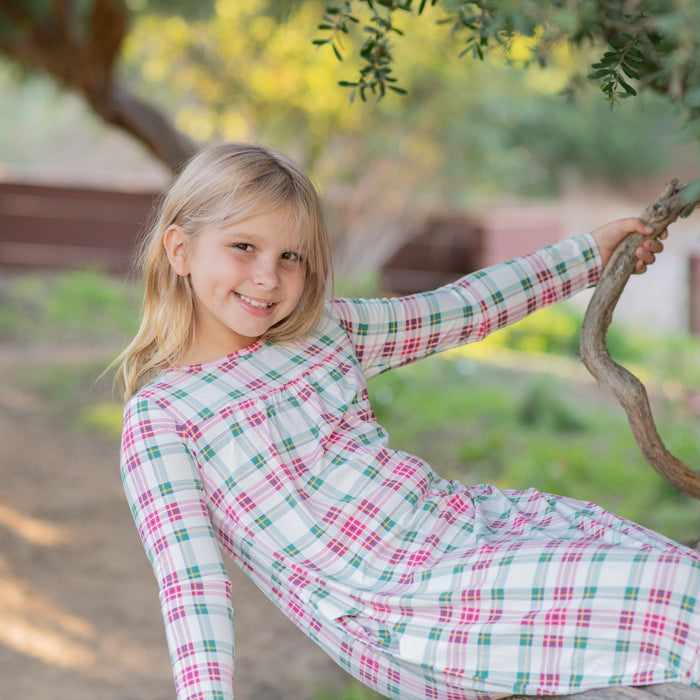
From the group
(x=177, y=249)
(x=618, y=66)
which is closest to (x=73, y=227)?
(x=177, y=249)

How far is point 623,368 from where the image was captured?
5.58 feet

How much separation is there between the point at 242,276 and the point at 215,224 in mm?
103

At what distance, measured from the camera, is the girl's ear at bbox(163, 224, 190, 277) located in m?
1.68

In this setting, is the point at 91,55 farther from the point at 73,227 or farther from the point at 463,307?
the point at 73,227

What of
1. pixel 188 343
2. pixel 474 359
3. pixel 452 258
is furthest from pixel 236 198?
pixel 452 258

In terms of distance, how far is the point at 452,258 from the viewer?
39.2 ft

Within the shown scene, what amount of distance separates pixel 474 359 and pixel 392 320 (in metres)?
5.98

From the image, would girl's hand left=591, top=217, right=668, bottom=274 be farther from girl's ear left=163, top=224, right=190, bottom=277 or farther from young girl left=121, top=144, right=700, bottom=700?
girl's ear left=163, top=224, right=190, bottom=277

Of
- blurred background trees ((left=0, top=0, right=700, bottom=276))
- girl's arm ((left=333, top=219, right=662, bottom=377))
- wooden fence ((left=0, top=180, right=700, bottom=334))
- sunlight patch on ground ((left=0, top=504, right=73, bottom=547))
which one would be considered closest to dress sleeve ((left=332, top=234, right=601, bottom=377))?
girl's arm ((left=333, top=219, right=662, bottom=377))

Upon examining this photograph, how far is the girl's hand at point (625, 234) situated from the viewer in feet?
5.64

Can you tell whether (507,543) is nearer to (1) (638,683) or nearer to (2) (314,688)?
(1) (638,683)

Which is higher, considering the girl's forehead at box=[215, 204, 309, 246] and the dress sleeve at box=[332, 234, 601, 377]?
the girl's forehead at box=[215, 204, 309, 246]

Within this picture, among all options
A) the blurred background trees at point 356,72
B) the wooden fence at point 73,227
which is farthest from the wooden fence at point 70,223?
the blurred background trees at point 356,72

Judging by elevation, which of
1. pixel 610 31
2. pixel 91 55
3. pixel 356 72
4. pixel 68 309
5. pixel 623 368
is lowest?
pixel 68 309
